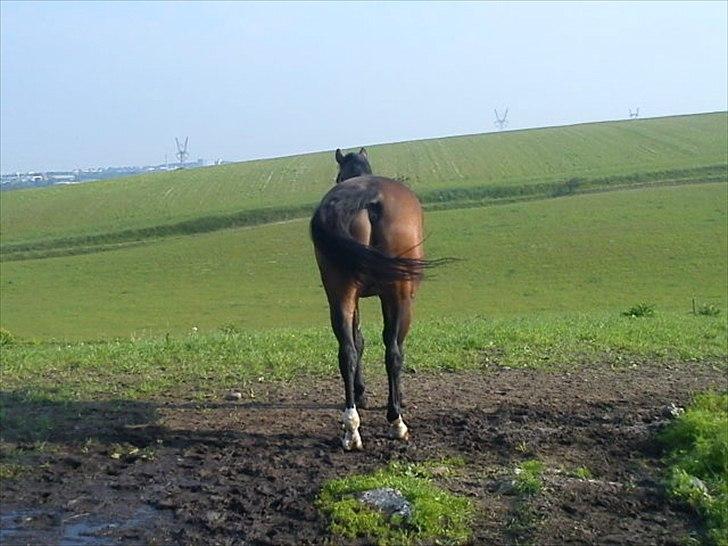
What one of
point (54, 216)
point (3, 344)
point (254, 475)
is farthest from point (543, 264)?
point (54, 216)

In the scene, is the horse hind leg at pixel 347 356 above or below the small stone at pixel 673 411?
above

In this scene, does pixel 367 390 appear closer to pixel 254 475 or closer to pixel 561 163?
Answer: pixel 254 475

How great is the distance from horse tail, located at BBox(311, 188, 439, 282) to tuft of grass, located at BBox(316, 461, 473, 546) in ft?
6.13

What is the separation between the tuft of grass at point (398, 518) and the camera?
5.53 metres

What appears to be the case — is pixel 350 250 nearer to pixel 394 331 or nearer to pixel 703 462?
pixel 394 331

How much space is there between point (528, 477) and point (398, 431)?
1.66 meters

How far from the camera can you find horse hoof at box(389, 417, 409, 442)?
7789mm

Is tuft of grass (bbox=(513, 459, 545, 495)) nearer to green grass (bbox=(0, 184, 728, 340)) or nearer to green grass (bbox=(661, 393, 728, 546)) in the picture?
green grass (bbox=(661, 393, 728, 546))

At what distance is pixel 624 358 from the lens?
11.7 meters

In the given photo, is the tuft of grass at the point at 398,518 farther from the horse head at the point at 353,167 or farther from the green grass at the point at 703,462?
the horse head at the point at 353,167

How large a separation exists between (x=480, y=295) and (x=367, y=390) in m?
24.1

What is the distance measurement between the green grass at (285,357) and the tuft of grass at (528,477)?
3981 millimetres

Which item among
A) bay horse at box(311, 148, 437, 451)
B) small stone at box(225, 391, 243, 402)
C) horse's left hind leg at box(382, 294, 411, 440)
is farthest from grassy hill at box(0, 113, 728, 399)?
horse's left hind leg at box(382, 294, 411, 440)

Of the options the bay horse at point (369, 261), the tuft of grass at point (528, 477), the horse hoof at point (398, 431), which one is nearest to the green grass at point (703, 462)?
the tuft of grass at point (528, 477)
